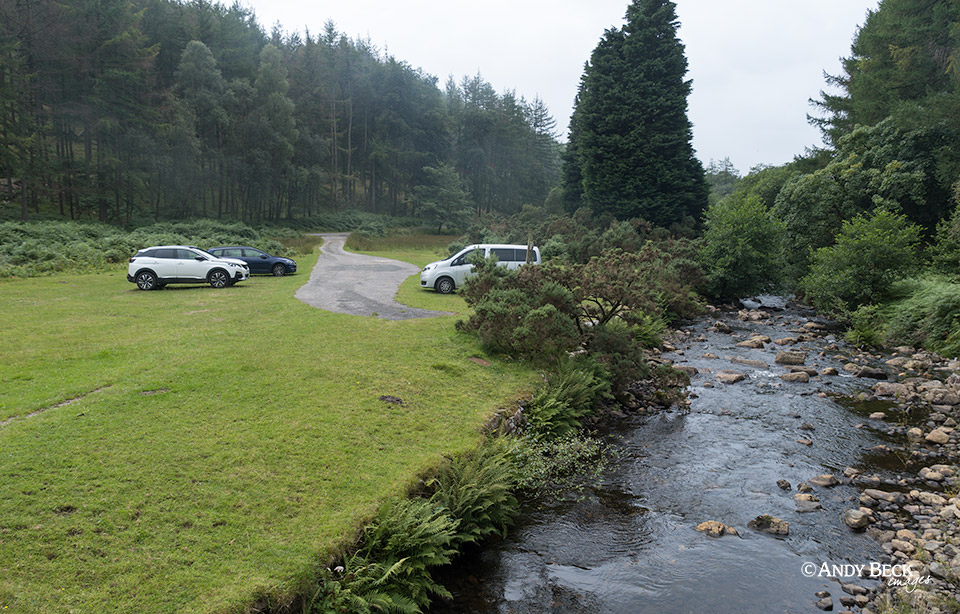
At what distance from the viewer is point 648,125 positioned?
39.9 metres

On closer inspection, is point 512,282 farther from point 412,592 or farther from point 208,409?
point 412,592

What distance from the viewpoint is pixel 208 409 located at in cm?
814

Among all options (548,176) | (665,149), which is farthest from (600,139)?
(548,176)

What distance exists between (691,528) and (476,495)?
10.6 feet

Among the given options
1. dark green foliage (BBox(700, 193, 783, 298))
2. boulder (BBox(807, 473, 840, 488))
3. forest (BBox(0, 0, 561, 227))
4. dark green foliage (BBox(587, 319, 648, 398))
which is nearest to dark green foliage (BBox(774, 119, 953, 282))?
dark green foliage (BBox(700, 193, 783, 298))

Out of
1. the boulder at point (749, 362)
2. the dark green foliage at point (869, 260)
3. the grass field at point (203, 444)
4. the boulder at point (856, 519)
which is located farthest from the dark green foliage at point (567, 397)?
the dark green foliage at point (869, 260)

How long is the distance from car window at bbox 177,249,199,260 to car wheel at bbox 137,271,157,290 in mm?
1307

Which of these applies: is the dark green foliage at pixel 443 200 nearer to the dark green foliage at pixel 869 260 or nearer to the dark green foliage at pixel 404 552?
the dark green foliage at pixel 869 260

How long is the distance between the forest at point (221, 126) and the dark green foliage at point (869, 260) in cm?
4860

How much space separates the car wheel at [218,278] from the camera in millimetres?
21969

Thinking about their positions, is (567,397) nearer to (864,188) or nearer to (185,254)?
(185,254)

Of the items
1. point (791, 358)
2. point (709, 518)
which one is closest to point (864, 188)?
point (791, 358)

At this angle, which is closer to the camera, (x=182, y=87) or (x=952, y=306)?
(x=952, y=306)

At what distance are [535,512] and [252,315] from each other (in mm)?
11427
